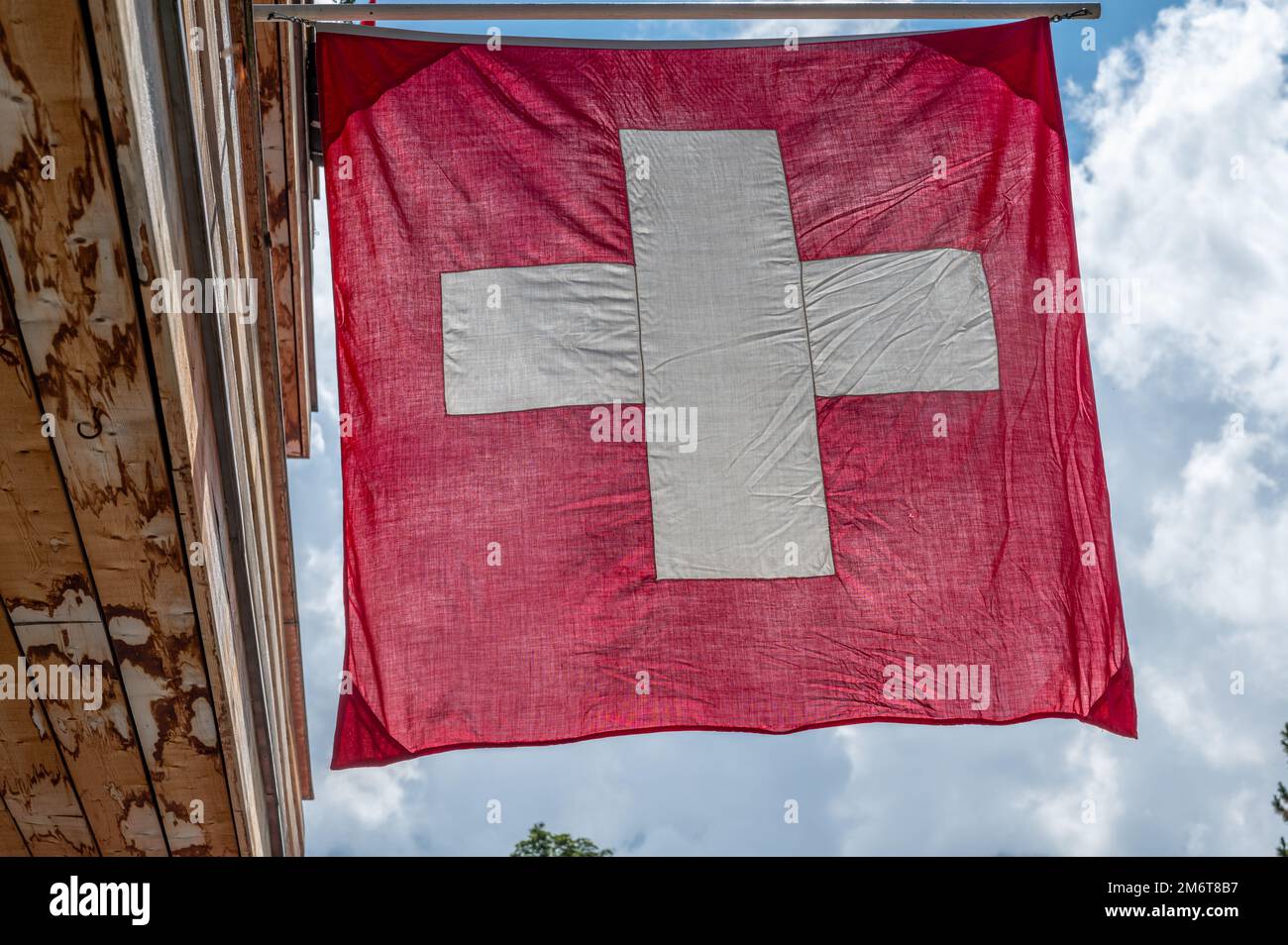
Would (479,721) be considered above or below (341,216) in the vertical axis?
below

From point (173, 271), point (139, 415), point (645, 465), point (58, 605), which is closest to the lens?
point (173, 271)

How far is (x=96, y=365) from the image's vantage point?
8.06 ft

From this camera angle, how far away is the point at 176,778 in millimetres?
3684

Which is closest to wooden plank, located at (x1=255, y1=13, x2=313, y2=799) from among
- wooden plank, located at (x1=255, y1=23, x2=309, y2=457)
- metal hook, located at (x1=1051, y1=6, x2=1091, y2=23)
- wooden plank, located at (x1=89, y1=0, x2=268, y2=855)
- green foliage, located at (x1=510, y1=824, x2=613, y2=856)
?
wooden plank, located at (x1=255, y1=23, x2=309, y2=457)

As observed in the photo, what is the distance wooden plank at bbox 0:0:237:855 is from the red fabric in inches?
23.3

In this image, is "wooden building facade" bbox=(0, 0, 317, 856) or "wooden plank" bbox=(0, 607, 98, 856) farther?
"wooden plank" bbox=(0, 607, 98, 856)

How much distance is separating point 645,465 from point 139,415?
164 cm

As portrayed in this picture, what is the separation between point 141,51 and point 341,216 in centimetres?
182

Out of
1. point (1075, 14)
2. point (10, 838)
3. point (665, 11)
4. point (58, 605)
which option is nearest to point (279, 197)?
point (665, 11)

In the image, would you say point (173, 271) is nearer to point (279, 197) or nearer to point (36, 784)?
point (36, 784)

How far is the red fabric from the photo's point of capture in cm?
366

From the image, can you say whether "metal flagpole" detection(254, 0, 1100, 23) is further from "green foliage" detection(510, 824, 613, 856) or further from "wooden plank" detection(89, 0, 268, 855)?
"green foliage" detection(510, 824, 613, 856)
